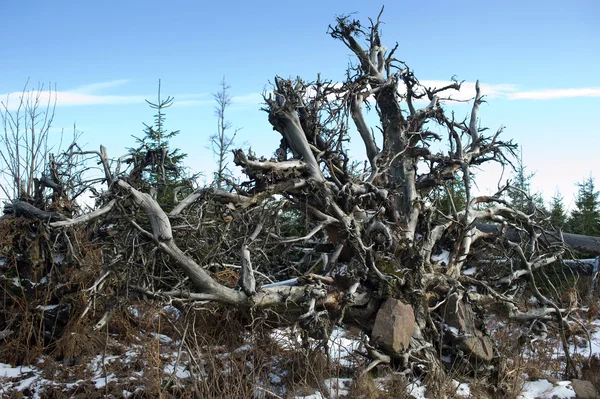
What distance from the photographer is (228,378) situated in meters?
6.51

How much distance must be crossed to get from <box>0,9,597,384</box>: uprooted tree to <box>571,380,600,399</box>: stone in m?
0.85

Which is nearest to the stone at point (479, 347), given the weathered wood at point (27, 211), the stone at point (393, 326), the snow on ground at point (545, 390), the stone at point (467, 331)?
the stone at point (467, 331)

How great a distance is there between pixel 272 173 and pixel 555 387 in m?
5.07

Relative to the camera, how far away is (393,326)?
6.99 meters

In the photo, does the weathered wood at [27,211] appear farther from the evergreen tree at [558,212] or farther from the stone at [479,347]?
the evergreen tree at [558,212]

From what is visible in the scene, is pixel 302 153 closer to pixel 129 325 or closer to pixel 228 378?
pixel 228 378

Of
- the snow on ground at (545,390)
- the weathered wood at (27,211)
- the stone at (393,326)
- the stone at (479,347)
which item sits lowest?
the snow on ground at (545,390)

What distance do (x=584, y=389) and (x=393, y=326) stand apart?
3.14 m

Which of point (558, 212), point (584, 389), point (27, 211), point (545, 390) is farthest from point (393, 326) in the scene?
point (558, 212)

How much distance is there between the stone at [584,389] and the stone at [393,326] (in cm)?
264

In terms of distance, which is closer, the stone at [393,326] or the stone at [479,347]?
the stone at [393,326]

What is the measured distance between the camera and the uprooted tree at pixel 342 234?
6.29 meters

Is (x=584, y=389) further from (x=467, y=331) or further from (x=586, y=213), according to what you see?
(x=586, y=213)

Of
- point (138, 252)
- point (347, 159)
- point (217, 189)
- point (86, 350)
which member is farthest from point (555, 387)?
point (86, 350)
